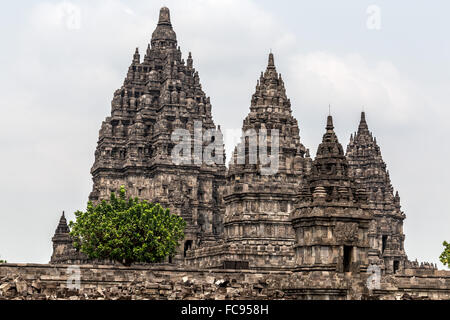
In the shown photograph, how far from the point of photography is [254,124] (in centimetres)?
8344

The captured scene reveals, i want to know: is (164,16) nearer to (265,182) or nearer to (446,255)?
(265,182)

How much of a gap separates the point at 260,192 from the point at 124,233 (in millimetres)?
16231

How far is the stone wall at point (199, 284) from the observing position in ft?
167

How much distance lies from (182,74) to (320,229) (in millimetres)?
48196

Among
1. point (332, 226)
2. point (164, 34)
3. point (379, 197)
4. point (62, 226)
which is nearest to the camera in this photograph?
point (332, 226)

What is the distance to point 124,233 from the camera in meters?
68.4

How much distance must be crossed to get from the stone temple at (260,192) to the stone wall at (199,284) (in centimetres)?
13

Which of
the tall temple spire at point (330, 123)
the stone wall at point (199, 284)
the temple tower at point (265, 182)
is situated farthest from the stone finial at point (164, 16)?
the stone wall at point (199, 284)

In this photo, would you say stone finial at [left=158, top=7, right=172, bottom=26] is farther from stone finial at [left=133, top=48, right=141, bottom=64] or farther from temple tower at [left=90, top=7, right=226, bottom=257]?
stone finial at [left=133, top=48, right=141, bottom=64]

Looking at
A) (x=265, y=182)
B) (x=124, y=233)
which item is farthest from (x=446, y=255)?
(x=124, y=233)
